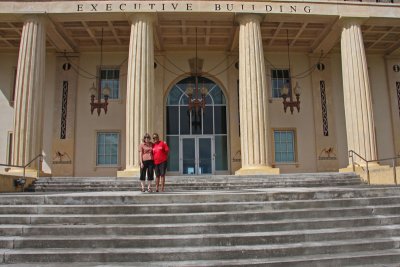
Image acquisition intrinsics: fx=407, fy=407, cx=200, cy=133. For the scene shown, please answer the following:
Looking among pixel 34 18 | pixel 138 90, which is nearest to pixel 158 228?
pixel 138 90

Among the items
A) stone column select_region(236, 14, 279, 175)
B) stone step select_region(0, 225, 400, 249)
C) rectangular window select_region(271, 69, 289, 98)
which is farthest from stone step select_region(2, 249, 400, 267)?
rectangular window select_region(271, 69, 289, 98)

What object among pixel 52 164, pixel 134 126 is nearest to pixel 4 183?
pixel 134 126

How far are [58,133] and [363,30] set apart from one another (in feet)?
48.8

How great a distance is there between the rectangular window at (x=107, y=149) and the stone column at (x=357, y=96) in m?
10.6

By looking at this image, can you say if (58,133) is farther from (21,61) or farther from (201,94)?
(201,94)

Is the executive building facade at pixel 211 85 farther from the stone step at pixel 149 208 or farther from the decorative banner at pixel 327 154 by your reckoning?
the stone step at pixel 149 208

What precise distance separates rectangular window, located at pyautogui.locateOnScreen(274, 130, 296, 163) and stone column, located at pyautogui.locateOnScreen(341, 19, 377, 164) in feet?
13.3

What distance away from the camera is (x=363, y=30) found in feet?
59.9

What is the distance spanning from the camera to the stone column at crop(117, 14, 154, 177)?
1495 centimetres

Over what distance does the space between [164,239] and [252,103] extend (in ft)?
32.4

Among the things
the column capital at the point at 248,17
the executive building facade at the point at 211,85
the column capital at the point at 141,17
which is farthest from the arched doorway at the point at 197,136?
the column capital at the point at 141,17

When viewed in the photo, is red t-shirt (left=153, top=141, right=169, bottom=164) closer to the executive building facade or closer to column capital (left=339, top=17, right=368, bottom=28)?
the executive building facade

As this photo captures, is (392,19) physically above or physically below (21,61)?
above

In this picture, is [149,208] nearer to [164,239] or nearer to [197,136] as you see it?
[164,239]
